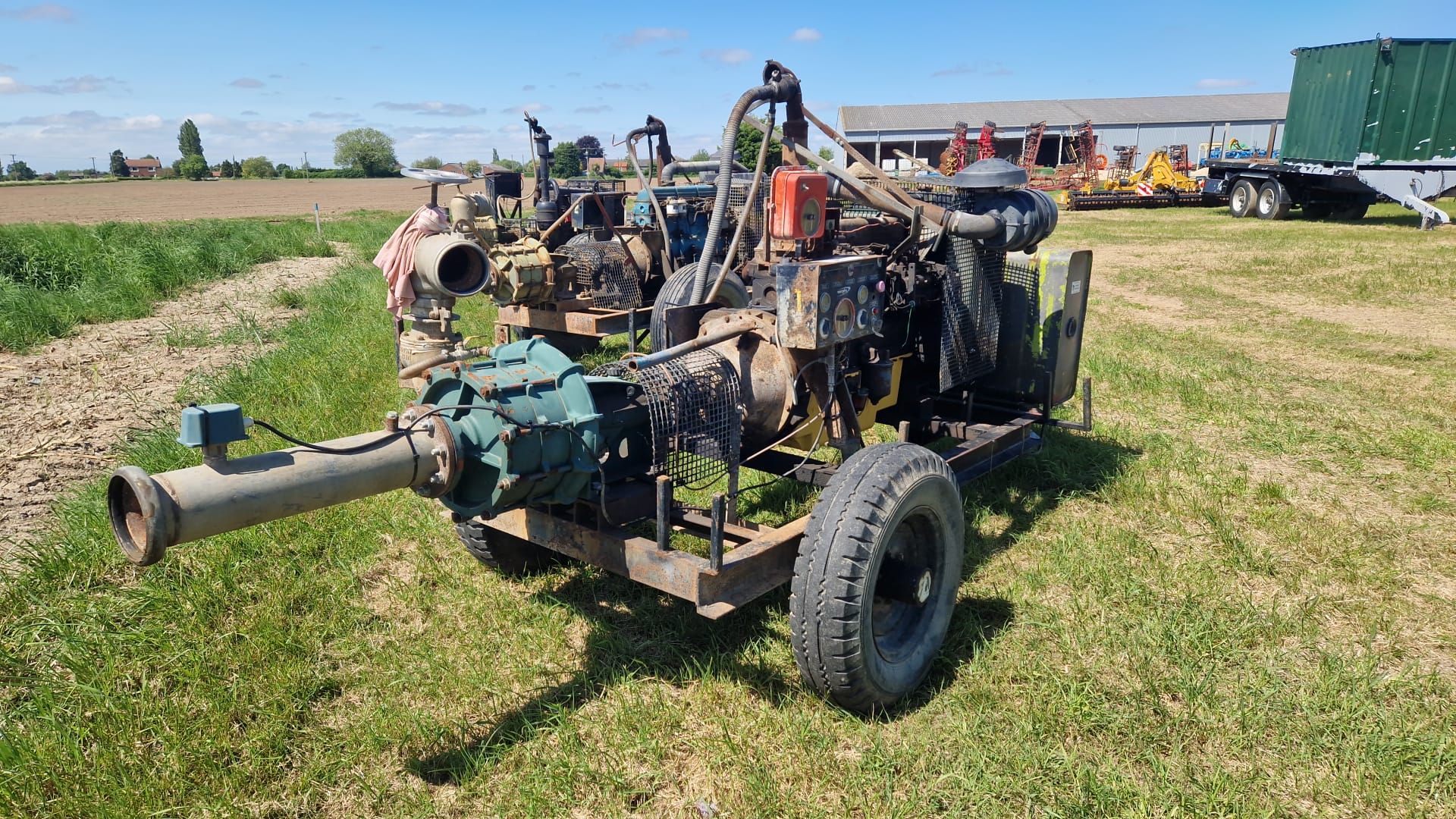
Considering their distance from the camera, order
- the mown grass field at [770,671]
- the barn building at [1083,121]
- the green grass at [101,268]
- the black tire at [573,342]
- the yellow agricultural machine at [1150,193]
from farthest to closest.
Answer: the barn building at [1083,121], the yellow agricultural machine at [1150,193], the green grass at [101,268], the black tire at [573,342], the mown grass field at [770,671]

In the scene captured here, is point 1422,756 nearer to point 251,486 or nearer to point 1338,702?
point 1338,702

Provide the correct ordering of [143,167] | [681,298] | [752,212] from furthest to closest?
[143,167], [681,298], [752,212]

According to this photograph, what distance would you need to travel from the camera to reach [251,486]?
2229mm

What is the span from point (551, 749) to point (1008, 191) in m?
3.35

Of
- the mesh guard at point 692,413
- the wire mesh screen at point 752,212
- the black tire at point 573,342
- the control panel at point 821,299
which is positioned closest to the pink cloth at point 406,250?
the wire mesh screen at point 752,212

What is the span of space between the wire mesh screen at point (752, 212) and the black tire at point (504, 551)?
7.07ft

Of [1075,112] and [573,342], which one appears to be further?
[1075,112]

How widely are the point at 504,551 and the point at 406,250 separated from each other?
2.64m

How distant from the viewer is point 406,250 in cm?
581

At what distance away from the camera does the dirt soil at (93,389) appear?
541 centimetres

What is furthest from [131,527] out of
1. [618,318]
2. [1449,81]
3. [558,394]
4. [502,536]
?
[1449,81]

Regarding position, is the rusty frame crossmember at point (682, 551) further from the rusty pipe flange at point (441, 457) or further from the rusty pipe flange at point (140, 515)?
the rusty pipe flange at point (140, 515)

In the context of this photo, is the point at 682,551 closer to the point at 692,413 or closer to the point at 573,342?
the point at 692,413

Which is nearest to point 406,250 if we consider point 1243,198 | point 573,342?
point 573,342
